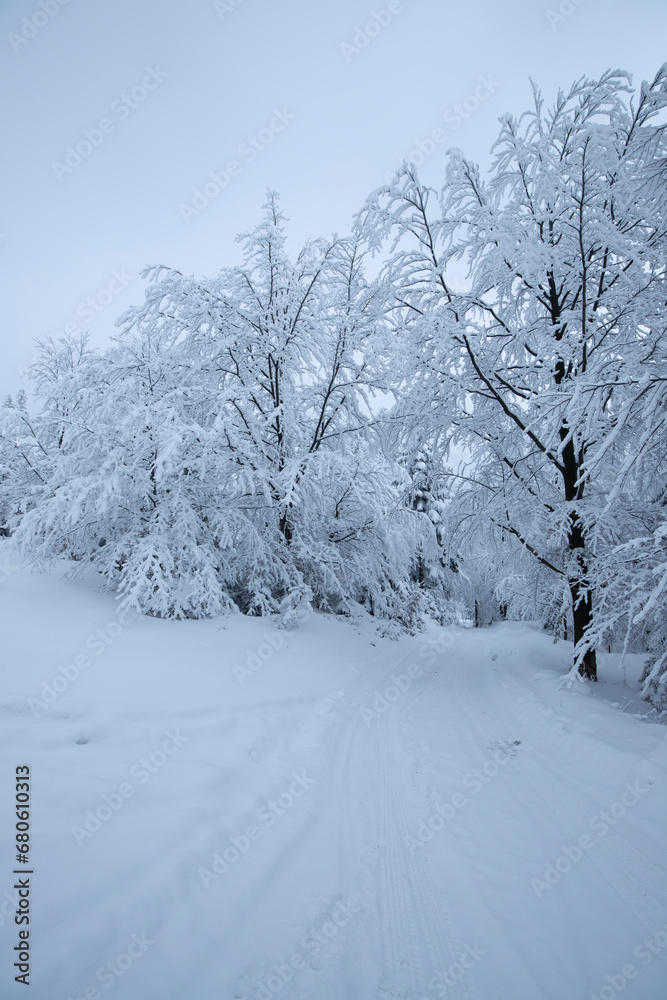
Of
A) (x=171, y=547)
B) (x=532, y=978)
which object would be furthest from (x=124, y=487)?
(x=532, y=978)

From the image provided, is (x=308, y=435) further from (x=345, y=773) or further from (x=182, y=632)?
(x=345, y=773)

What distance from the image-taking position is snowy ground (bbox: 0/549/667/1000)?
2.07m

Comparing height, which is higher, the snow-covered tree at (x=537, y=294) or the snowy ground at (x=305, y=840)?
the snow-covered tree at (x=537, y=294)

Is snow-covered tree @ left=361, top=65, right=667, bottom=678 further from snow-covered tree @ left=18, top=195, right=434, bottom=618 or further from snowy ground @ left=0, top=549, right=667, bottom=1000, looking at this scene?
snowy ground @ left=0, top=549, right=667, bottom=1000

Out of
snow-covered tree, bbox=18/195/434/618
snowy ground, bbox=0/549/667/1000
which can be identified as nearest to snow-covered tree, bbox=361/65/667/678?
snow-covered tree, bbox=18/195/434/618

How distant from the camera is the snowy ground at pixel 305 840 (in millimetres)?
2068

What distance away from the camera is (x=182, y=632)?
6.76 metres

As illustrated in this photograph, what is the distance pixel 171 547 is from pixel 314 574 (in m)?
4.25

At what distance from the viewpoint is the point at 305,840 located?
10.1 ft

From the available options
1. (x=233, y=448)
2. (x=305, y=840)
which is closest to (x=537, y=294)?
(x=233, y=448)

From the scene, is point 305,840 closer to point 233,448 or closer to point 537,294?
point 233,448

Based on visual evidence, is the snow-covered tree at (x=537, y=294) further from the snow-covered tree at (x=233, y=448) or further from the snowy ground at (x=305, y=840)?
the snowy ground at (x=305, y=840)

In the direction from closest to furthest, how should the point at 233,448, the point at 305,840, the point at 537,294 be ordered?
the point at 305,840 < the point at 537,294 < the point at 233,448

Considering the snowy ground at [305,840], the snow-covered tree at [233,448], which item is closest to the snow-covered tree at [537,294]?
the snow-covered tree at [233,448]
